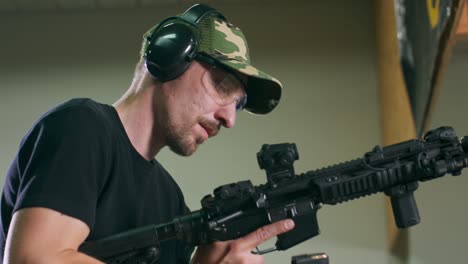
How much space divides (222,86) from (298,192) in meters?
0.29

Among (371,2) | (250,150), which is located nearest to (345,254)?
(250,150)

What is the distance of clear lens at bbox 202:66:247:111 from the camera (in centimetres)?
166

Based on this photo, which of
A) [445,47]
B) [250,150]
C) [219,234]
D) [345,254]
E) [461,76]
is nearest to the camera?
[219,234]

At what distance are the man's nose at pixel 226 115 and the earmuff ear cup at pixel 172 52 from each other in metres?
0.12

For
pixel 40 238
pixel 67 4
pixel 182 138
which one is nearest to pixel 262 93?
pixel 182 138

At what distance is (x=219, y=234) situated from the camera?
156 cm

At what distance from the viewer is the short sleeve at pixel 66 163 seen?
134cm

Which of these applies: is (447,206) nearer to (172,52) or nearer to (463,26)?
(463,26)

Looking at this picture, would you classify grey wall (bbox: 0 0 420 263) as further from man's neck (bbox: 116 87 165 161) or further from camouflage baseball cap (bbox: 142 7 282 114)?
man's neck (bbox: 116 87 165 161)

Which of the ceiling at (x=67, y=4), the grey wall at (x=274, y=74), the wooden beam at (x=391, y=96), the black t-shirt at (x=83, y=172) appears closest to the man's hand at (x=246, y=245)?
the black t-shirt at (x=83, y=172)

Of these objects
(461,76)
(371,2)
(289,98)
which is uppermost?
(371,2)

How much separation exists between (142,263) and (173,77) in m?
0.39

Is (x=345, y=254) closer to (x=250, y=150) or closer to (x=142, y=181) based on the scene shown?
(x=250, y=150)

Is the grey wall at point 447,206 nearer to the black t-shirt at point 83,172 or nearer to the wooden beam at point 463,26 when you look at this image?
the wooden beam at point 463,26
